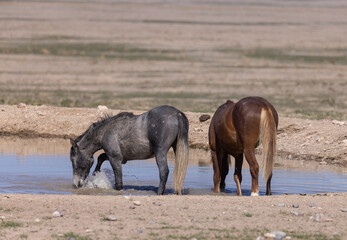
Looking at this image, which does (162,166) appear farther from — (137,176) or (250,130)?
(137,176)

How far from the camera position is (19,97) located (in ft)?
90.5

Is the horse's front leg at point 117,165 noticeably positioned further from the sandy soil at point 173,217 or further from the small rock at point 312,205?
the small rock at point 312,205

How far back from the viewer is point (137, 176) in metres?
14.2

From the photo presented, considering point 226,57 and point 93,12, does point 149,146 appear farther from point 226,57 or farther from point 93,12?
point 93,12

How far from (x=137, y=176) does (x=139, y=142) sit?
7.35ft

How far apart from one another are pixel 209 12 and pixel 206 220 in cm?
7567

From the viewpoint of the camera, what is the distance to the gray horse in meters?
11.8

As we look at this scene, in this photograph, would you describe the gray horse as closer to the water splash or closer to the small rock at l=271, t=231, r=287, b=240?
the water splash

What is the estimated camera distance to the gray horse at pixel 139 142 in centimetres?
1175

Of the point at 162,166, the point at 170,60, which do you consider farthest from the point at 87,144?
the point at 170,60

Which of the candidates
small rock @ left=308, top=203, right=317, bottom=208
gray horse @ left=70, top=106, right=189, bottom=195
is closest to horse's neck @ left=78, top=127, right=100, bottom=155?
gray horse @ left=70, top=106, right=189, bottom=195

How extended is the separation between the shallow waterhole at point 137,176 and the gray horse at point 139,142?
0.43 m

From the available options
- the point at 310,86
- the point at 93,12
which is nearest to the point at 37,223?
the point at 310,86

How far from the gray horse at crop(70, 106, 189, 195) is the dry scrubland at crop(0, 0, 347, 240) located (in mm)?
1423
